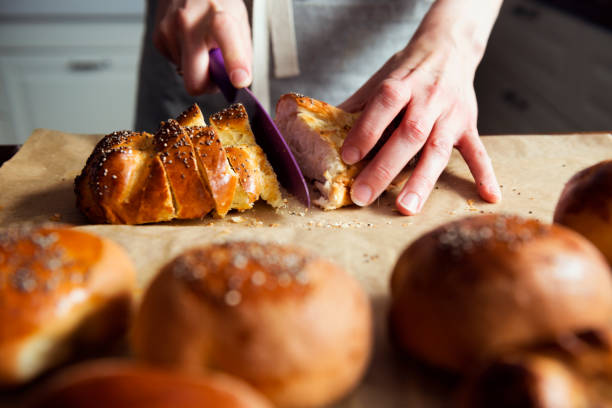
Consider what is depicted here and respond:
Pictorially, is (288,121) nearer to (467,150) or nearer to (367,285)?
(467,150)

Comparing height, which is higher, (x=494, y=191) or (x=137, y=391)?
(x=137, y=391)

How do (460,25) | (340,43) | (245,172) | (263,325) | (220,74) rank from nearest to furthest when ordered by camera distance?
(263,325), (245,172), (220,74), (460,25), (340,43)

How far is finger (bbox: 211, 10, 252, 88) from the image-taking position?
170cm

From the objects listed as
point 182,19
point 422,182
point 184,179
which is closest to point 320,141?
point 422,182

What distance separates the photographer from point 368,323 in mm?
793

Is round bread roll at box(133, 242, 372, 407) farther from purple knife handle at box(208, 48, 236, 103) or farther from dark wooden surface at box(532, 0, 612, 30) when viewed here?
dark wooden surface at box(532, 0, 612, 30)

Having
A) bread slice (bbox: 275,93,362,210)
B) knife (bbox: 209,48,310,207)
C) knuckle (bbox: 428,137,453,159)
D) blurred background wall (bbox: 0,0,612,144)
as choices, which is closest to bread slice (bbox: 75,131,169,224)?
knife (bbox: 209,48,310,207)

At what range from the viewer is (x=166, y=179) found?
147 cm

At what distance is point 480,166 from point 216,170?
2.69 ft

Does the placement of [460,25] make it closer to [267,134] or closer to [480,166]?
[480,166]

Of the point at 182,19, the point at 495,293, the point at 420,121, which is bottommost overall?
the point at 420,121

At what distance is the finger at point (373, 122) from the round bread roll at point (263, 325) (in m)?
0.86

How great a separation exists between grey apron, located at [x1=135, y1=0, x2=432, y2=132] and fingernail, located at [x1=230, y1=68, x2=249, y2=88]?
1.97 ft

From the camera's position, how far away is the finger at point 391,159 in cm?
161
